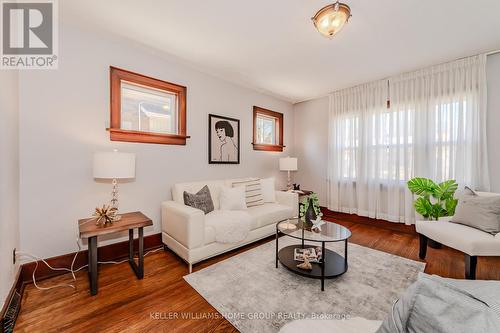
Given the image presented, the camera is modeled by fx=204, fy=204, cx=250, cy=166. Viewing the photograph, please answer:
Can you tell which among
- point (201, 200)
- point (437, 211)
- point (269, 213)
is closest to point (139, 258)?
point (201, 200)

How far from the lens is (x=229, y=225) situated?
8.02 ft

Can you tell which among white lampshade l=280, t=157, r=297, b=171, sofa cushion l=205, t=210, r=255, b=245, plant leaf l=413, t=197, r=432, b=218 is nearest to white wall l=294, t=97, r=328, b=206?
white lampshade l=280, t=157, r=297, b=171

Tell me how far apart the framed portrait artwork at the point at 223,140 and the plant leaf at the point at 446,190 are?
10.1ft

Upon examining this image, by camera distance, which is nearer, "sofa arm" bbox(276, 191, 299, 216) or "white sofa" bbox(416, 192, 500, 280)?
"white sofa" bbox(416, 192, 500, 280)

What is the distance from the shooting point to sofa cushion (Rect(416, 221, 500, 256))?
1910mm

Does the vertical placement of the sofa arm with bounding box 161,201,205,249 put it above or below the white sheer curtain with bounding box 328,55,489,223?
below

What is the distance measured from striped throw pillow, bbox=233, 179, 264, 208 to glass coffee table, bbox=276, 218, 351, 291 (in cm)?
92

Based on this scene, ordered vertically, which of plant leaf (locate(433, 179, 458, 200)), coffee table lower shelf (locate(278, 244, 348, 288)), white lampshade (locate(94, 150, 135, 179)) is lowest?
coffee table lower shelf (locate(278, 244, 348, 288))

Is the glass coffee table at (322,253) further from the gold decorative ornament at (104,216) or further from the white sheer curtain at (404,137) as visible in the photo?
the white sheer curtain at (404,137)

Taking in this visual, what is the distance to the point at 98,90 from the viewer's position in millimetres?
2367

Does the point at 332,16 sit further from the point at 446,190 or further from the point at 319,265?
the point at 446,190

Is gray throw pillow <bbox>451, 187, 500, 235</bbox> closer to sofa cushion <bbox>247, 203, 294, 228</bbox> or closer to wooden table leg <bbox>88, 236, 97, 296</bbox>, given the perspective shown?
sofa cushion <bbox>247, 203, 294, 228</bbox>

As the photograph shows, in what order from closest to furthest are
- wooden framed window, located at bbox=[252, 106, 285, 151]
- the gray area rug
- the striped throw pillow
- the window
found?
the gray area rug, the window, the striped throw pillow, wooden framed window, located at bbox=[252, 106, 285, 151]

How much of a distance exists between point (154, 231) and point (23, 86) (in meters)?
2.06
